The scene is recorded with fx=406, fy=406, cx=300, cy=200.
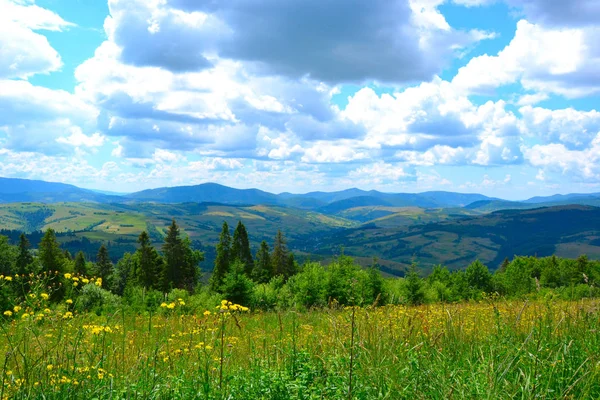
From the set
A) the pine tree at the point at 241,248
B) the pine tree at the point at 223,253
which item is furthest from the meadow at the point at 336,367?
the pine tree at the point at 241,248

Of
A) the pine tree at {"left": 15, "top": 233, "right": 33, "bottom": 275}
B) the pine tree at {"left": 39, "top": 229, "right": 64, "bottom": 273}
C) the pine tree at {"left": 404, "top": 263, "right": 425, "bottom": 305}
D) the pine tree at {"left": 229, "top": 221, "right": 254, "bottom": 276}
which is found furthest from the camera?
the pine tree at {"left": 229, "top": 221, "right": 254, "bottom": 276}

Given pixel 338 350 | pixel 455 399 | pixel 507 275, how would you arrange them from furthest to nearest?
pixel 507 275
pixel 338 350
pixel 455 399

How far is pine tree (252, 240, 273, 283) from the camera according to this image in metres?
68.3

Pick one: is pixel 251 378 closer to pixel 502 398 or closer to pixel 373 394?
pixel 373 394

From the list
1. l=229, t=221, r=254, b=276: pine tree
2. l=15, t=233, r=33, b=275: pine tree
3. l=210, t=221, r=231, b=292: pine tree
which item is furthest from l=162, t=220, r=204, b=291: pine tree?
l=15, t=233, r=33, b=275: pine tree

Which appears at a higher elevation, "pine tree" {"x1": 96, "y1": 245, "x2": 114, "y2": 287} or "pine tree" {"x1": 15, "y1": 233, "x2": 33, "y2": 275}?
"pine tree" {"x1": 15, "y1": 233, "x2": 33, "y2": 275}

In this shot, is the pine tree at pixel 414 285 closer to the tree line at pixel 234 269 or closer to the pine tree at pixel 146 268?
the tree line at pixel 234 269

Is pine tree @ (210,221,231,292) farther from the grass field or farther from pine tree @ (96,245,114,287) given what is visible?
the grass field

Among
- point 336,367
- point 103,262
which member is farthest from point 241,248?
point 336,367

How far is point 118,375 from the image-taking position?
A: 5426mm

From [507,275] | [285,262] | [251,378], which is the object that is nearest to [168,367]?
[251,378]

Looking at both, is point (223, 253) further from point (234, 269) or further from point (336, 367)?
point (336, 367)

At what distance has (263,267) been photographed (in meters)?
70.9

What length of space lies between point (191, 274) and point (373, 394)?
72.2m
